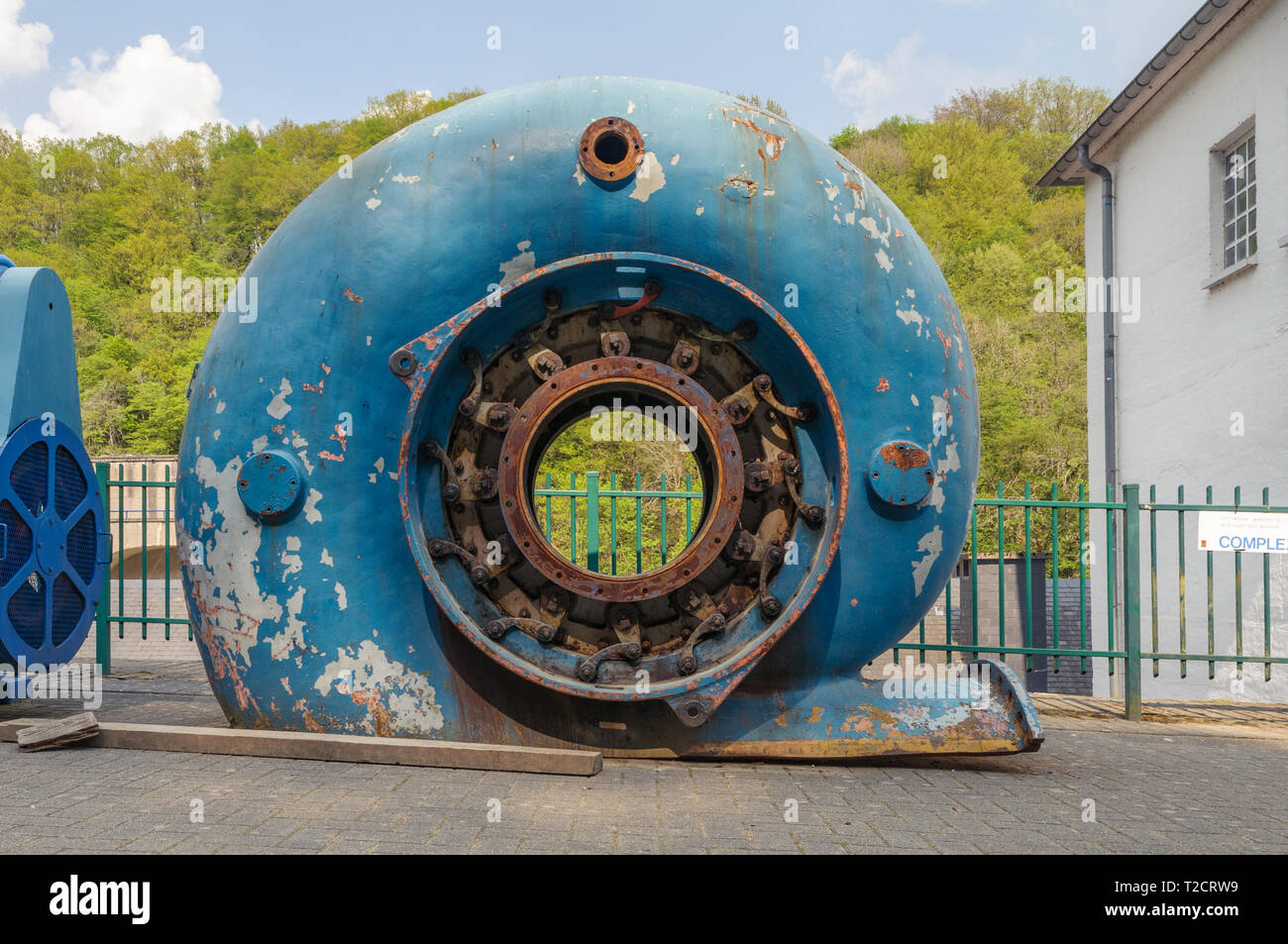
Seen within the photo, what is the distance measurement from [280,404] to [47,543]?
1549mm

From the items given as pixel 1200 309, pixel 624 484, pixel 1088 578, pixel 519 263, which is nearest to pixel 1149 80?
pixel 1200 309

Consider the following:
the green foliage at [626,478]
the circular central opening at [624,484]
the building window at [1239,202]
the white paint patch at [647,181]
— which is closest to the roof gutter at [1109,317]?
the building window at [1239,202]

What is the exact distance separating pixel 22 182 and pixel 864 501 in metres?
59.1

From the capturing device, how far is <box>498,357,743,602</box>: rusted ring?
3488mm

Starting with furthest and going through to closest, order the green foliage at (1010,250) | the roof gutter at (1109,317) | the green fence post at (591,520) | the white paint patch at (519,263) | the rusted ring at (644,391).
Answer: the green foliage at (1010,250)
the roof gutter at (1109,317)
the green fence post at (591,520)
the white paint patch at (519,263)
the rusted ring at (644,391)

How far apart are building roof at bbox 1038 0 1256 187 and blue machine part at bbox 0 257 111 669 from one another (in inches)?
384

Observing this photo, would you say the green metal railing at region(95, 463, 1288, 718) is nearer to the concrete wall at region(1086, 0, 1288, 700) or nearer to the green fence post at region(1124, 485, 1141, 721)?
the green fence post at region(1124, 485, 1141, 721)

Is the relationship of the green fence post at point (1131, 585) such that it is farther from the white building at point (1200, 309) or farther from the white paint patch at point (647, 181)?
the white paint patch at point (647, 181)

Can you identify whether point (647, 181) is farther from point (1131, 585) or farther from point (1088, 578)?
point (1088, 578)

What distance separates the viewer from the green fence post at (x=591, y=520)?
18.6 ft

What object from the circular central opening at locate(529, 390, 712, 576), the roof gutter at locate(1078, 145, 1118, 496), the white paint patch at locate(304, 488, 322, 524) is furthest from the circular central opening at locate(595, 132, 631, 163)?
the roof gutter at locate(1078, 145, 1118, 496)

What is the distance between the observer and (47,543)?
4.25 m

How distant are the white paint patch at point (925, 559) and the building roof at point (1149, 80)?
795 cm

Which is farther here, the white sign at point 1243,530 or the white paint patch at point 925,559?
the white sign at point 1243,530
